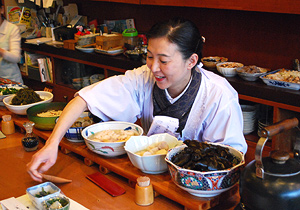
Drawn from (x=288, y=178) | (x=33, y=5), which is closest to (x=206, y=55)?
(x=288, y=178)

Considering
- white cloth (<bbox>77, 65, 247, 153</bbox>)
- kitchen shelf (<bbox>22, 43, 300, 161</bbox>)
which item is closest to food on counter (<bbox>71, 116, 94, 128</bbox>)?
white cloth (<bbox>77, 65, 247, 153</bbox>)

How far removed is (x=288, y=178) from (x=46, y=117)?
56.6 inches

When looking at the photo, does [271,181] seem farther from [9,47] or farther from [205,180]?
[9,47]

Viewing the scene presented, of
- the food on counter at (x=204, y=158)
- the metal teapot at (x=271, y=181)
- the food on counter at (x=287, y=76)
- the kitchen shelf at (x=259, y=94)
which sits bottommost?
the kitchen shelf at (x=259, y=94)

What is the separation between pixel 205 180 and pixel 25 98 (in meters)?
1.58

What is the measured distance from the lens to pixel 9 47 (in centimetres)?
401

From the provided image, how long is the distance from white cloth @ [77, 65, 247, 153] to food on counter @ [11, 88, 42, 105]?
643 mm

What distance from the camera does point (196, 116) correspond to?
1.90m

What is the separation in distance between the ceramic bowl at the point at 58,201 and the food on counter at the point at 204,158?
0.44 metres

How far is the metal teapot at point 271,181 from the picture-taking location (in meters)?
1.08

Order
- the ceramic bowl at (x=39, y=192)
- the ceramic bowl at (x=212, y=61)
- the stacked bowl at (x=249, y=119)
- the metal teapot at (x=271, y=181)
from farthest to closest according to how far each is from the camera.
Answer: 1. the ceramic bowl at (x=212, y=61)
2. the stacked bowl at (x=249, y=119)
3. the ceramic bowl at (x=39, y=192)
4. the metal teapot at (x=271, y=181)

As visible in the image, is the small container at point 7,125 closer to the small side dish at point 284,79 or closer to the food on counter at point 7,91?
the food on counter at point 7,91

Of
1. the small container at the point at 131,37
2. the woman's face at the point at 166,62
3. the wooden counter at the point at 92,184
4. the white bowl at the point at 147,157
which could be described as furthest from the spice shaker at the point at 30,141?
the small container at the point at 131,37

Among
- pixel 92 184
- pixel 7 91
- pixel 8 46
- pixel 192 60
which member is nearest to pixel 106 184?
pixel 92 184
